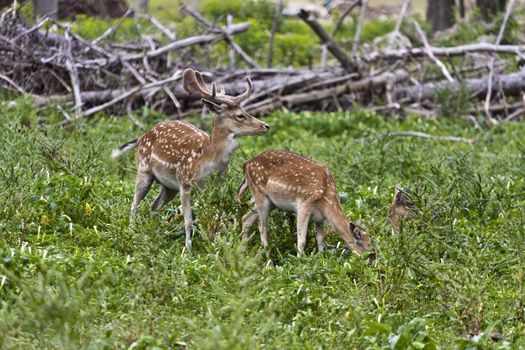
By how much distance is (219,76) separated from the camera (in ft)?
56.2

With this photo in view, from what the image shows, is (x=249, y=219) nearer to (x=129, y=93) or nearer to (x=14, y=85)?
(x=129, y=93)

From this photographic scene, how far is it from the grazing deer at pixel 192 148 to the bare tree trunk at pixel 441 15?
21.6 metres

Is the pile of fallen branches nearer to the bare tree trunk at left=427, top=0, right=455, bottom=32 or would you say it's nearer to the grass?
the grass

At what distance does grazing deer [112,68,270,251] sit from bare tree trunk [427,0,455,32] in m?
21.6

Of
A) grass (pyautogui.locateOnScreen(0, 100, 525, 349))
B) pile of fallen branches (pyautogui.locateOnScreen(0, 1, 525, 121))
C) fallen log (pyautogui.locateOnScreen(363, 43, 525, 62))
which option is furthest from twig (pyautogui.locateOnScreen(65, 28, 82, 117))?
fallen log (pyautogui.locateOnScreen(363, 43, 525, 62))

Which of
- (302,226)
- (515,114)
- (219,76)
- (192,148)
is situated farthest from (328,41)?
(302,226)

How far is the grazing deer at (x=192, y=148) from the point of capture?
29.4 ft

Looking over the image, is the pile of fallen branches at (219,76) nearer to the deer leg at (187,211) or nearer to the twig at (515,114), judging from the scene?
the twig at (515,114)

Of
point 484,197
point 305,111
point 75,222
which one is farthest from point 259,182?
point 305,111

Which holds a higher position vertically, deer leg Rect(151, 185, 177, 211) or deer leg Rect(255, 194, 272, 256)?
deer leg Rect(255, 194, 272, 256)

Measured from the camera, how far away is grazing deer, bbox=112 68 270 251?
8.97 m

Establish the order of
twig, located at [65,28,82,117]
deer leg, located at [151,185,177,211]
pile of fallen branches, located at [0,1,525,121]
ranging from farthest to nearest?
pile of fallen branches, located at [0,1,525,121] < twig, located at [65,28,82,117] < deer leg, located at [151,185,177,211]

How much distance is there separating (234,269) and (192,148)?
2.89 metres

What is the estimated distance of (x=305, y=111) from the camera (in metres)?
16.8
